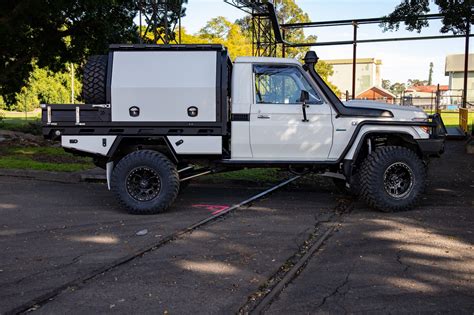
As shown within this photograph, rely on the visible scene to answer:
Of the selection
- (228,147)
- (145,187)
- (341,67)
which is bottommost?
(145,187)

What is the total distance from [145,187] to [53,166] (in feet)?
17.3

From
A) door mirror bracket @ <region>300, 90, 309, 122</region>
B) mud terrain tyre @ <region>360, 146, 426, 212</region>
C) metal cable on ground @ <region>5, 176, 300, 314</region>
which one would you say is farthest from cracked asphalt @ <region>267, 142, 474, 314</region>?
metal cable on ground @ <region>5, 176, 300, 314</region>

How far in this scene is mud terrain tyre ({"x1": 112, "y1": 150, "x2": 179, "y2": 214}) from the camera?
743 centimetres

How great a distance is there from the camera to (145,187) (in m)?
7.58

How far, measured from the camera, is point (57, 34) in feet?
62.4

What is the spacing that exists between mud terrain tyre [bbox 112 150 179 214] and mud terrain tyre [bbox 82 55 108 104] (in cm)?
98

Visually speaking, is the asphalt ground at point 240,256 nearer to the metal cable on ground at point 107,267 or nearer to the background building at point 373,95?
the metal cable on ground at point 107,267

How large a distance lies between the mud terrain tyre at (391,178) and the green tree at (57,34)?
1149 cm

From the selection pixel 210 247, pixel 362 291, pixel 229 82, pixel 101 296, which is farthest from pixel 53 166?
pixel 362 291

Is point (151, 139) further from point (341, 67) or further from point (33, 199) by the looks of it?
point (341, 67)

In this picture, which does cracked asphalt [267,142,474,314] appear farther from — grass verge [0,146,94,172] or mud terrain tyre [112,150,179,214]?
grass verge [0,146,94,172]

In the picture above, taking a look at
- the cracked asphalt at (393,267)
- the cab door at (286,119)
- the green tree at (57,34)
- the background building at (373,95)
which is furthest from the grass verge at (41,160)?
the background building at (373,95)

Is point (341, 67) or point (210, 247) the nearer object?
point (210, 247)

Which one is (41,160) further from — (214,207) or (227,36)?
(227,36)
